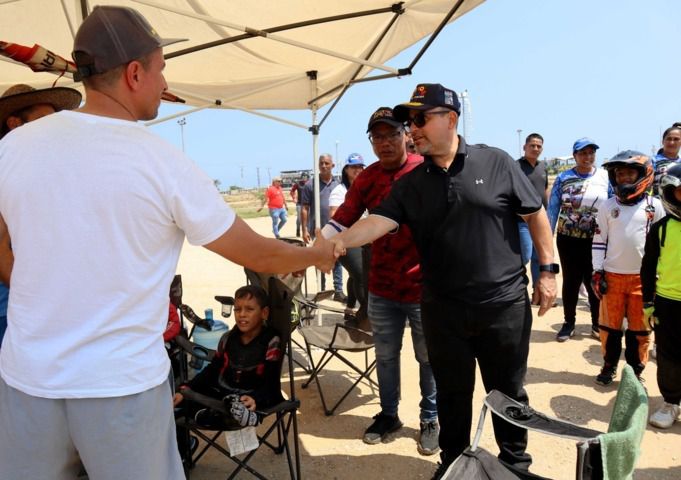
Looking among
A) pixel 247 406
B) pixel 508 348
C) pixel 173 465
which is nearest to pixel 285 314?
pixel 247 406

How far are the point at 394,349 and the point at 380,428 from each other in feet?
1.86

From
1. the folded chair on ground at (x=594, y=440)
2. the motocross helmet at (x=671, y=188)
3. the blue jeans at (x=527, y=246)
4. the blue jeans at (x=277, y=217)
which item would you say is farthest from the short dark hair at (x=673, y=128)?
the blue jeans at (x=277, y=217)

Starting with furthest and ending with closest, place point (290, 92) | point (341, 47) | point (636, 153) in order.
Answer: point (290, 92)
point (341, 47)
point (636, 153)

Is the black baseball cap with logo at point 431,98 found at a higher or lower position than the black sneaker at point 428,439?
higher

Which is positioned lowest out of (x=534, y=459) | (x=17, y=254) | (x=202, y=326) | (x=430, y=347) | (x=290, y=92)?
(x=534, y=459)

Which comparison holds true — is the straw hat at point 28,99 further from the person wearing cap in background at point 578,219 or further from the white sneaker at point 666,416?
the person wearing cap in background at point 578,219

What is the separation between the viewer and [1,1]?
279 centimetres

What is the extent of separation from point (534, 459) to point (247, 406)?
72.3 inches

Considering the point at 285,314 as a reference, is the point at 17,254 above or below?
above

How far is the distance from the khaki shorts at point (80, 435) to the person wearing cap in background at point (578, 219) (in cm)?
453

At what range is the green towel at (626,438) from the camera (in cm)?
137

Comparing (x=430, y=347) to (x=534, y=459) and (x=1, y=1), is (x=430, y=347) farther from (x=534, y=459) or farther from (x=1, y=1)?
(x=1, y=1)

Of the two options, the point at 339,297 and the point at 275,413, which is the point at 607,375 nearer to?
the point at 275,413

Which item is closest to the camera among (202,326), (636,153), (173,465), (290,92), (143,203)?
(143,203)
